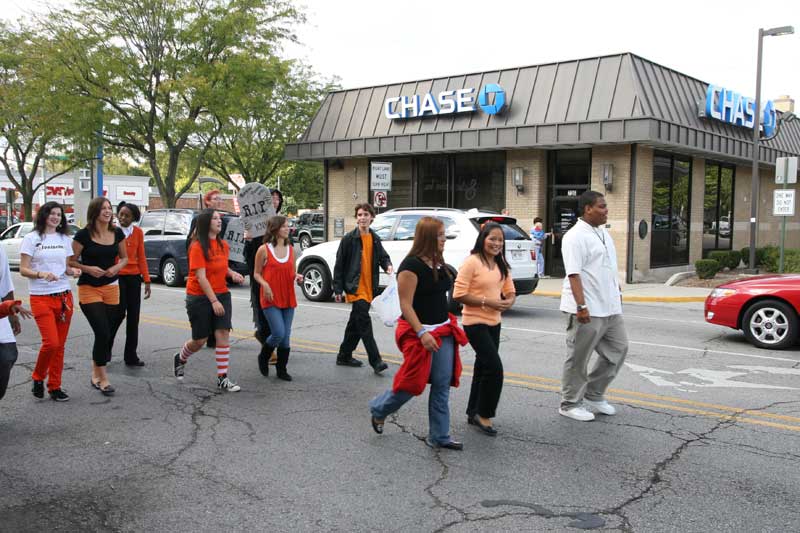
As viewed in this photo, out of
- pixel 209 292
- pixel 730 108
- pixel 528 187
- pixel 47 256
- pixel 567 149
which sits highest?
pixel 730 108

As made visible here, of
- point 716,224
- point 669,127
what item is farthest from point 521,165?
point 716,224

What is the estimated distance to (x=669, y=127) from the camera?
58.7ft

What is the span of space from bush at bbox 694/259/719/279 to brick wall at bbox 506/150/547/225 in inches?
176

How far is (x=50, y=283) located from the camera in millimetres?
6234

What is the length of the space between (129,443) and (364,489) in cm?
198

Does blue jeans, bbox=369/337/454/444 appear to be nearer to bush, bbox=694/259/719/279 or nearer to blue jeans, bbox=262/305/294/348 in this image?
blue jeans, bbox=262/305/294/348

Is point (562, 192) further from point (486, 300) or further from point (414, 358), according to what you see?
point (414, 358)

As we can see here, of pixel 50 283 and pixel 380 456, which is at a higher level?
pixel 50 283

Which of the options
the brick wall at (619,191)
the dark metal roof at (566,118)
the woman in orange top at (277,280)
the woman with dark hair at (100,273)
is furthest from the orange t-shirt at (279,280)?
the brick wall at (619,191)

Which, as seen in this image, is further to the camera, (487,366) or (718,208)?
(718,208)

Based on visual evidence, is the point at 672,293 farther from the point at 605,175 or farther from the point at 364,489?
the point at 364,489

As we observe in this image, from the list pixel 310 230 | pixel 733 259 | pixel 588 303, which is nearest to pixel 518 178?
pixel 733 259

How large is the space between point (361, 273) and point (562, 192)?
45.5 feet

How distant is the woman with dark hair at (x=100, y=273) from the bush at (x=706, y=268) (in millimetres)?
15921
